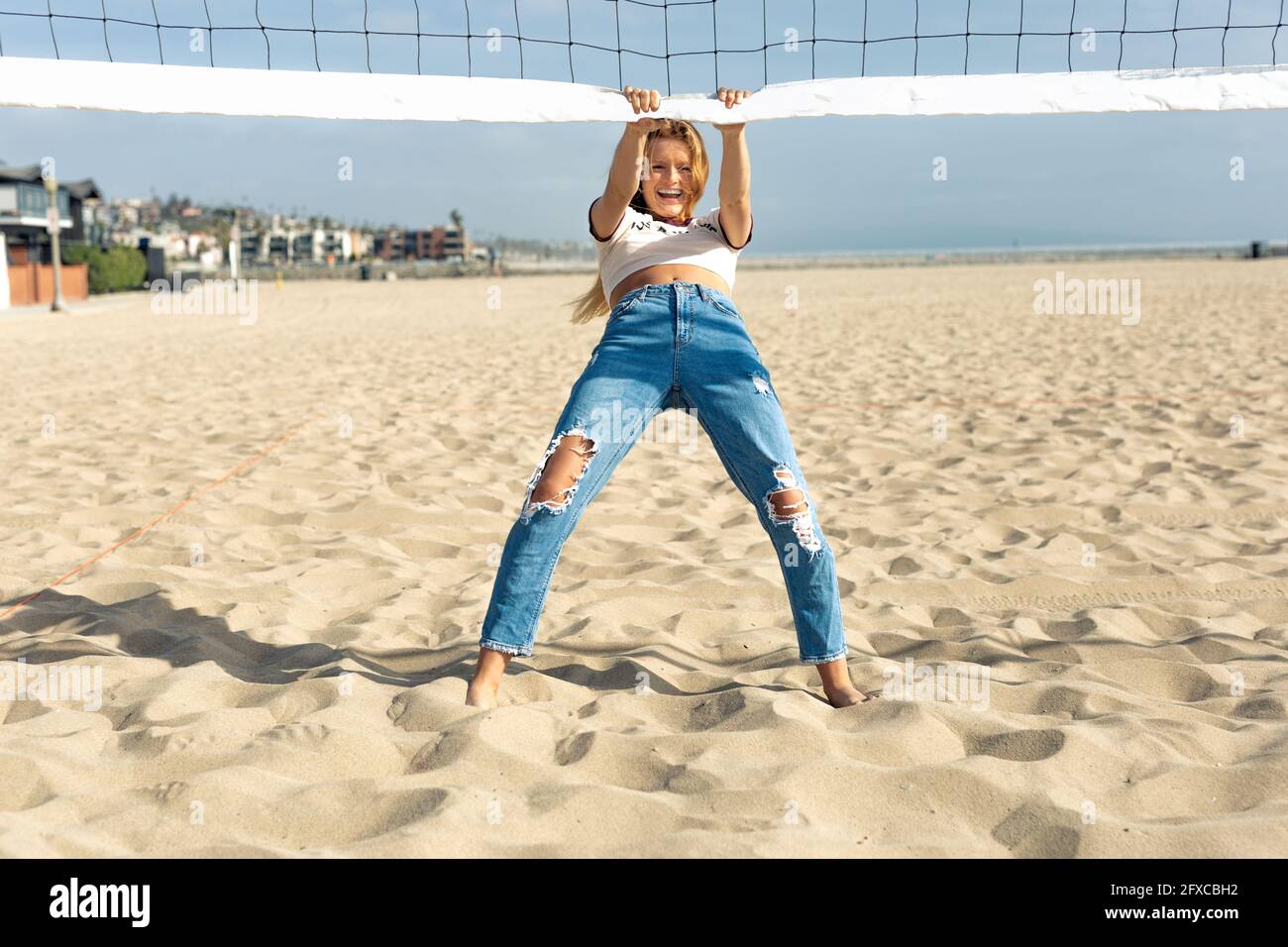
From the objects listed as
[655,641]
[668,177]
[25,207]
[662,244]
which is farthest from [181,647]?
[25,207]

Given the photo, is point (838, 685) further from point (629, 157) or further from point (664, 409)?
point (629, 157)

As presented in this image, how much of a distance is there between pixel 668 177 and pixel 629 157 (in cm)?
20

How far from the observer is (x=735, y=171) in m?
2.52

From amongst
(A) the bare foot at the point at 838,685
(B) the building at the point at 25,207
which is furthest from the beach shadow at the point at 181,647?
(B) the building at the point at 25,207

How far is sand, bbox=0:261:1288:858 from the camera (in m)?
2.04

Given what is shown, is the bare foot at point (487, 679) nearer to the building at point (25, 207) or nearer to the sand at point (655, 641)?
the sand at point (655, 641)

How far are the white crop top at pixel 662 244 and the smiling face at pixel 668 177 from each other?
4 centimetres

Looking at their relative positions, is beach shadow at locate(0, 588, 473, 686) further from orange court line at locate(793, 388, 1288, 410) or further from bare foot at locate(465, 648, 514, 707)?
orange court line at locate(793, 388, 1288, 410)

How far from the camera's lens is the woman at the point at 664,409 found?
2486 mm

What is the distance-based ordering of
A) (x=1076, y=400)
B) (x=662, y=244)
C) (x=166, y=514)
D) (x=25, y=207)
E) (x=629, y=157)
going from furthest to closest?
(x=25, y=207), (x=1076, y=400), (x=166, y=514), (x=662, y=244), (x=629, y=157)

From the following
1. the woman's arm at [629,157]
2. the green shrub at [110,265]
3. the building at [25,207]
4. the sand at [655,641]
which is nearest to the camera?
the sand at [655,641]

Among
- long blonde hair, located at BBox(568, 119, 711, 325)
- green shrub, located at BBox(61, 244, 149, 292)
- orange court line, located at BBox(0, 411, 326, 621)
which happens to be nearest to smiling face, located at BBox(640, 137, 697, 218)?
long blonde hair, located at BBox(568, 119, 711, 325)
